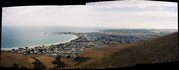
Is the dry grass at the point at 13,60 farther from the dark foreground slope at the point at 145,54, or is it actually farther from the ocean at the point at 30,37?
the dark foreground slope at the point at 145,54

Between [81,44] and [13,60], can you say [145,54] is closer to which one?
[81,44]

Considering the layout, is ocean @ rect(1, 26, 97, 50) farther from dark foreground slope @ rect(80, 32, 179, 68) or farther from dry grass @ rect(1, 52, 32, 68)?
dark foreground slope @ rect(80, 32, 179, 68)

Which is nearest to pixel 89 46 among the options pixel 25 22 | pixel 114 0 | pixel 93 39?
pixel 93 39

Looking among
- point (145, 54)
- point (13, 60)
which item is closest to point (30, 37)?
point (13, 60)

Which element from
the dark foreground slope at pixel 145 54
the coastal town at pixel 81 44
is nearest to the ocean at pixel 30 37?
the coastal town at pixel 81 44

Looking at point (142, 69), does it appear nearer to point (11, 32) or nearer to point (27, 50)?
point (27, 50)
